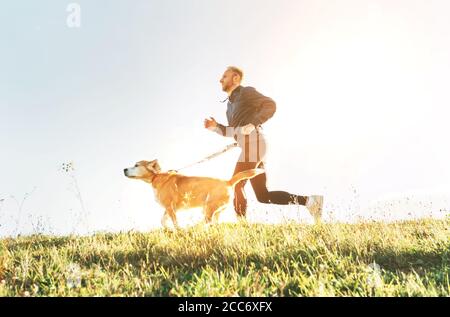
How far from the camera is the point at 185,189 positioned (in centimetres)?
706

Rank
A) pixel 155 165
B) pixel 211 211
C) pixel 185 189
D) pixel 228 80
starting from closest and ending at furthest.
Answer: pixel 211 211
pixel 185 189
pixel 155 165
pixel 228 80

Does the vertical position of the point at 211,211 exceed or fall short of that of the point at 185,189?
it falls short

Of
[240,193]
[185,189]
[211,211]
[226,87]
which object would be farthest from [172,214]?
[226,87]

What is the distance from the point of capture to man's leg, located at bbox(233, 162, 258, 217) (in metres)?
7.42

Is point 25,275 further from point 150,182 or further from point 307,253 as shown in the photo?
point 150,182

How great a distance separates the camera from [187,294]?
12.0 ft

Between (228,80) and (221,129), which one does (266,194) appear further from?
(228,80)

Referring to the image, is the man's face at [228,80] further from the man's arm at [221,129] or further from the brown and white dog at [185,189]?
the brown and white dog at [185,189]

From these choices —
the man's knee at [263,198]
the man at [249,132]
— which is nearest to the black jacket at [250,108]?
the man at [249,132]

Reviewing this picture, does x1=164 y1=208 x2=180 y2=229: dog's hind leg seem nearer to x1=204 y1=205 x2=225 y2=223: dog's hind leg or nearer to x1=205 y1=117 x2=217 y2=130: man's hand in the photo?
x1=204 y1=205 x2=225 y2=223: dog's hind leg

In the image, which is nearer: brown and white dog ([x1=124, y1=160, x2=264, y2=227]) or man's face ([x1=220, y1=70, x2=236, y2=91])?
brown and white dog ([x1=124, y1=160, x2=264, y2=227])

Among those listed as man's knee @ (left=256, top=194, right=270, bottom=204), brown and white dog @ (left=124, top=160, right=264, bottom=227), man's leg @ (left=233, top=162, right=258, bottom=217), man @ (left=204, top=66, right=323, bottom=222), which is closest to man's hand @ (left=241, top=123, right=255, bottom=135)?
man @ (left=204, top=66, right=323, bottom=222)

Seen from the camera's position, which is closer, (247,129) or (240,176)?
(240,176)

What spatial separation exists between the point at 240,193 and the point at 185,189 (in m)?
0.95
